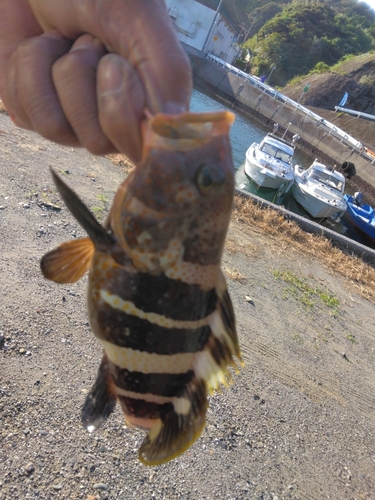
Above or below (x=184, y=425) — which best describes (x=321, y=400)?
below

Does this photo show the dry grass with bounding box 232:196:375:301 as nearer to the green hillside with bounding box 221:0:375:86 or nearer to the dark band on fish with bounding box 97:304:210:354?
the dark band on fish with bounding box 97:304:210:354

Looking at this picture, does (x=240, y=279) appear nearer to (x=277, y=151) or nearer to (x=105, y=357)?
(x=105, y=357)

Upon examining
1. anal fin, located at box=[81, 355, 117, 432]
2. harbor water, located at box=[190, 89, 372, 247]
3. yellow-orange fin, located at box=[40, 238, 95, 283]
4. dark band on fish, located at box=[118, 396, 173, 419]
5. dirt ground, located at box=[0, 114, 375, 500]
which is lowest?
harbor water, located at box=[190, 89, 372, 247]

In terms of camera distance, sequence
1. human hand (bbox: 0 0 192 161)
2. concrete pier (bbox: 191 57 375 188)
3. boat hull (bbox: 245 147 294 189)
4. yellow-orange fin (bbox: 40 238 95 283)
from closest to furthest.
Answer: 1. human hand (bbox: 0 0 192 161)
2. yellow-orange fin (bbox: 40 238 95 283)
3. boat hull (bbox: 245 147 294 189)
4. concrete pier (bbox: 191 57 375 188)

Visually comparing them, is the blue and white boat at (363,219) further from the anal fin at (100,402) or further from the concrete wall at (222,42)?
the concrete wall at (222,42)

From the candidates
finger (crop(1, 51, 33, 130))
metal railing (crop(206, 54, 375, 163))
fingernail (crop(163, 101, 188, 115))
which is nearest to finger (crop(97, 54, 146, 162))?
fingernail (crop(163, 101, 188, 115))

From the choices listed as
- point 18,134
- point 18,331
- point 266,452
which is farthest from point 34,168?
point 266,452
